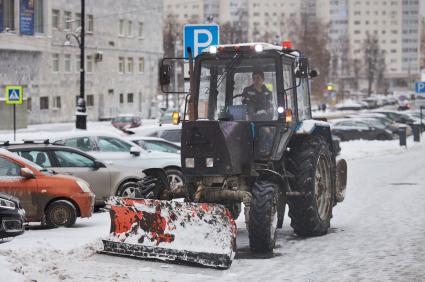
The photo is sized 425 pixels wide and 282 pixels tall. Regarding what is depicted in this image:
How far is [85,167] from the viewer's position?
1759cm

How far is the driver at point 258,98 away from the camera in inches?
523

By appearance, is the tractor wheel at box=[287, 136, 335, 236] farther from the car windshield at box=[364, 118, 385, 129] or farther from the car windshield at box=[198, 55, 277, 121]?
the car windshield at box=[364, 118, 385, 129]

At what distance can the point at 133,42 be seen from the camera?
82.0 meters

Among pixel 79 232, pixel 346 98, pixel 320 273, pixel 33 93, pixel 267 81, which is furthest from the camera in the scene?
pixel 346 98

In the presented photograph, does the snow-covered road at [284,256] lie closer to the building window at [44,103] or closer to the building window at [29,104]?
the building window at [29,104]

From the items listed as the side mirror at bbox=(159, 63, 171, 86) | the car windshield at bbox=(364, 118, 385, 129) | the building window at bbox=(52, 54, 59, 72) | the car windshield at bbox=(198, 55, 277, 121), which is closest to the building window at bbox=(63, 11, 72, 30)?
the building window at bbox=(52, 54, 59, 72)

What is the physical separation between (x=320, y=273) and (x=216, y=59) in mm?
4166

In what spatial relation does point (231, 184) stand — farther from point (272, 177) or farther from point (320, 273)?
point (320, 273)

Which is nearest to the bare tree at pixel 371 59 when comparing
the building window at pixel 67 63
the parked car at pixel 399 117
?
the building window at pixel 67 63

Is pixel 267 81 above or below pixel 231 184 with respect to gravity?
above

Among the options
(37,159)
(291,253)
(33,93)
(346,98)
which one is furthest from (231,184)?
(346,98)

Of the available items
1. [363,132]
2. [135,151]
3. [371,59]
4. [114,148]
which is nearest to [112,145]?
[114,148]

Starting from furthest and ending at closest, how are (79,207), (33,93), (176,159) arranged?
1. (33,93)
2. (176,159)
3. (79,207)

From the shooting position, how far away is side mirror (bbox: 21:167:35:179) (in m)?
15.0
